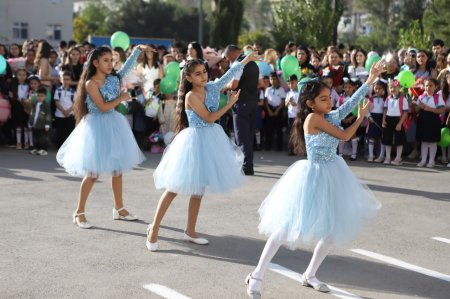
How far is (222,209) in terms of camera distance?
830 centimetres

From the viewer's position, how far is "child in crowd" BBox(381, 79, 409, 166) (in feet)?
40.6

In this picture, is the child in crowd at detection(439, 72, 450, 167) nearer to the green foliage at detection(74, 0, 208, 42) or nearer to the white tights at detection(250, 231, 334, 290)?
the white tights at detection(250, 231, 334, 290)

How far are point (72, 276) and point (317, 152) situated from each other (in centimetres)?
230

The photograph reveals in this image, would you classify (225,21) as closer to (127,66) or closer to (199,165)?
(127,66)

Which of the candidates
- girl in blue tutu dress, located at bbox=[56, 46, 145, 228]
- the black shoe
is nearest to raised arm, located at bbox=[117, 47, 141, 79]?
girl in blue tutu dress, located at bbox=[56, 46, 145, 228]

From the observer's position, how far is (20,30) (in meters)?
63.4

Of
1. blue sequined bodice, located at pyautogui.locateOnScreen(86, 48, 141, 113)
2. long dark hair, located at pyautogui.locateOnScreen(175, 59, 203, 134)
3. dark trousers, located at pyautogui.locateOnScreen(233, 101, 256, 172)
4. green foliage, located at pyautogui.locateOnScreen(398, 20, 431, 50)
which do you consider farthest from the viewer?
green foliage, located at pyautogui.locateOnScreen(398, 20, 431, 50)

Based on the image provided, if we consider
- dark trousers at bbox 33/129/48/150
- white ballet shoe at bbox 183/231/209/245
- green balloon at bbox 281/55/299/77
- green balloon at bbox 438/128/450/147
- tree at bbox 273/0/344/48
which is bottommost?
white ballet shoe at bbox 183/231/209/245

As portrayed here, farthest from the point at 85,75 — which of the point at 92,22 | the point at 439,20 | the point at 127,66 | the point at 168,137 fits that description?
the point at 92,22

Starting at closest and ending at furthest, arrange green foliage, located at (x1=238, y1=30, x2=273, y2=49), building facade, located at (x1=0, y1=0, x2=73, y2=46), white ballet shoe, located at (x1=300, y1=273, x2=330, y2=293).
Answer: white ballet shoe, located at (x1=300, y1=273, x2=330, y2=293), green foliage, located at (x1=238, y1=30, x2=273, y2=49), building facade, located at (x1=0, y1=0, x2=73, y2=46)

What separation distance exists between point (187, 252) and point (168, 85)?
24.2 feet

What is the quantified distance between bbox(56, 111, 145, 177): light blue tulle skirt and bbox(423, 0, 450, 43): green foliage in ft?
113

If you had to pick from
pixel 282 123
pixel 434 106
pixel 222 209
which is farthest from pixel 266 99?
pixel 222 209

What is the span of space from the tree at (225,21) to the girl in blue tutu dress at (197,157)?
45.2 meters
